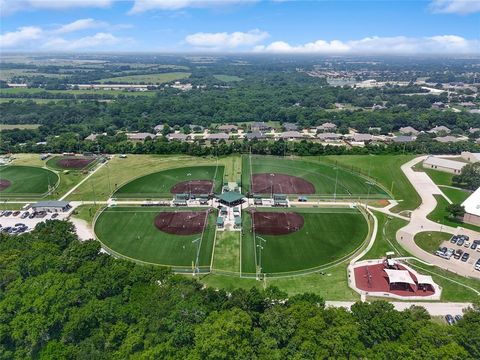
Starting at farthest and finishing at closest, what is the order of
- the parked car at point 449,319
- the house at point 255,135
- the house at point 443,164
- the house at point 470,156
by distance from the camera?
1. the house at point 255,135
2. the house at point 470,156
3. the house at point 443,164
4. the parked car at point 449,319

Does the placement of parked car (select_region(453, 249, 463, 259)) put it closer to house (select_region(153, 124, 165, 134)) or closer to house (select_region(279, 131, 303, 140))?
house (select_region(279, 131, 303, 140))

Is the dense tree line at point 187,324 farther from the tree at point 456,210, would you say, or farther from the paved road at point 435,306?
the tree at point 456,210

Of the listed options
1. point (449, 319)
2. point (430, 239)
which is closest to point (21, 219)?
point (449, 319)

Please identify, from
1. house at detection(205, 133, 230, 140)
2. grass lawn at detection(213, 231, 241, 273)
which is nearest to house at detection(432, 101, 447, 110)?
house at detection(205, 133, 230, 140)

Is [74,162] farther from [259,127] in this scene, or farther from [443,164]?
[443,164]

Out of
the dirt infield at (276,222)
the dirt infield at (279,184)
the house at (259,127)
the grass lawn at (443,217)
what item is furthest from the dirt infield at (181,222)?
the house at (259,127)

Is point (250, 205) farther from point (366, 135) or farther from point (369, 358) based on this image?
point (366, 135)

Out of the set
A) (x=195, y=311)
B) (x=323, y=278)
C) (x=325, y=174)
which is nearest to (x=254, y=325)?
(x=195, y=311)

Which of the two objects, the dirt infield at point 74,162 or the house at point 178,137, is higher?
the house at point 178,137
